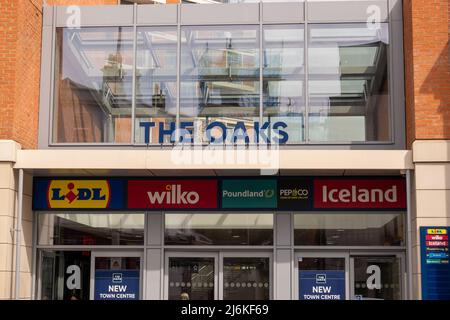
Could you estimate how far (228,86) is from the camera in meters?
12.2

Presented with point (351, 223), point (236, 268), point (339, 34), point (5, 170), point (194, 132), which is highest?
point (339, 34)

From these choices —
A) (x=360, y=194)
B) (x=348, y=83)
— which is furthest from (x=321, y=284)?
(x=348, y=83)

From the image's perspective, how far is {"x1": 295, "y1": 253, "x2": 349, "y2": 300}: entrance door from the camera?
12.0m

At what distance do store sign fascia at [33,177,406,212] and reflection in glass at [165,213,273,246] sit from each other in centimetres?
19

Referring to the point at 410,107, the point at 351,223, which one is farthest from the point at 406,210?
the point at 410,107

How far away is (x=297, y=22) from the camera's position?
40.1ft

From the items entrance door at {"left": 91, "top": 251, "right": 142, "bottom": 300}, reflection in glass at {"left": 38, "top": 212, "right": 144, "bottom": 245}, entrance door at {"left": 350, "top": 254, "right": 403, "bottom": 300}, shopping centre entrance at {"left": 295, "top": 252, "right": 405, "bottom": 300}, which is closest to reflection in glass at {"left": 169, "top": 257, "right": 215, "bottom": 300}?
entrance door at {"left": 91, "top": 251, "right": 142, "bottom": 300}

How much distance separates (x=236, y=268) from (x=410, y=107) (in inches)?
171

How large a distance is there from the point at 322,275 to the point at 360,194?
1.67m

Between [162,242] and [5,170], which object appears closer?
[5,170]

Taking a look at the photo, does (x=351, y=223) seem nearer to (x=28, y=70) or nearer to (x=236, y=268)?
(x=236, y=268)

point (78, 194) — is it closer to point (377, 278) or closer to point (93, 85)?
point (93, 85)

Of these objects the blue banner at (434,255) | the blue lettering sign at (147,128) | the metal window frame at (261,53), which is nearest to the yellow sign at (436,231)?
the blue banner at (434,255)

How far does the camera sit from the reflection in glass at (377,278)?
11984mm
